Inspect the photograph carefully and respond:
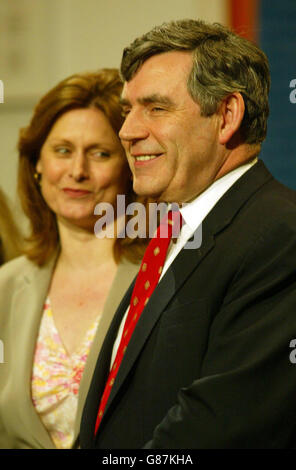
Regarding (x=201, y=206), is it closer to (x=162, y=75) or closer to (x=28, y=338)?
(x=162, y=75)

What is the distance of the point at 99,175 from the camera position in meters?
1.79

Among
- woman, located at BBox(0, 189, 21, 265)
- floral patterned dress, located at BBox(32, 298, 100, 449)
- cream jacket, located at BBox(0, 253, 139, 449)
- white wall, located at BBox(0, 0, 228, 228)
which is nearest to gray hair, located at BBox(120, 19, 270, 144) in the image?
cream jacket, located at BBox(0, 253, 139, 449)

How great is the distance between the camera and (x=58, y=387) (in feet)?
5.49

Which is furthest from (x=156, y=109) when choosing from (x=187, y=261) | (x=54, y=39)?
(x=54, y=39)

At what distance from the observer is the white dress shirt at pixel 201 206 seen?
1.29m

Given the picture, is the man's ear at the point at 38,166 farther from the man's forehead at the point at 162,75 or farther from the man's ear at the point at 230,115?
the man's ear at the point at 230,115

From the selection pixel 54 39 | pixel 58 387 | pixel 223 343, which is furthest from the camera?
pixel 54 39

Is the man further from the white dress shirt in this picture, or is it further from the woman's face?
the woman's face

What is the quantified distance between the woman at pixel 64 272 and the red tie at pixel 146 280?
12.6 inches

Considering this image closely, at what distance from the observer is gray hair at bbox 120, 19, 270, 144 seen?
1269mm

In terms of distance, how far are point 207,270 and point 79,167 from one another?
69 centimetres

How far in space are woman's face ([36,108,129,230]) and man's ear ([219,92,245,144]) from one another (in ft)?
1.81

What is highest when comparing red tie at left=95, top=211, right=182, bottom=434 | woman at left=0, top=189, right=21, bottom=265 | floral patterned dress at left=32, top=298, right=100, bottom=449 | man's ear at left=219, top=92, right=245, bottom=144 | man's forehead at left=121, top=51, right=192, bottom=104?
man's forehead at left=121, top=51, right=192, bottom=104

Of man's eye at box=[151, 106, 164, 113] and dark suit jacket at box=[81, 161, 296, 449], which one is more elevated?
man's eye at box=[151, 106, 164, 113]
